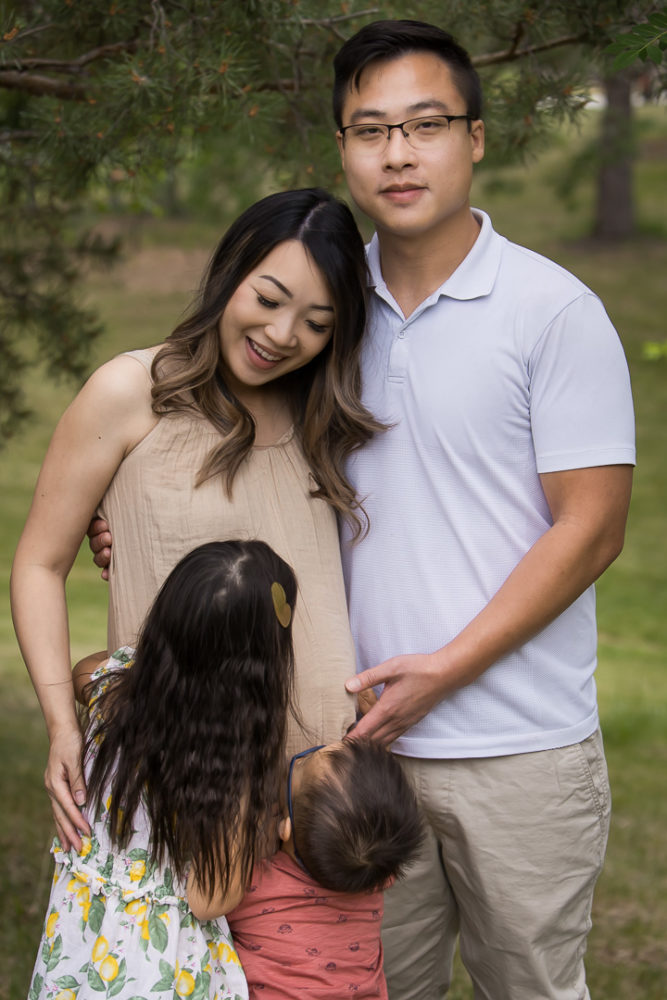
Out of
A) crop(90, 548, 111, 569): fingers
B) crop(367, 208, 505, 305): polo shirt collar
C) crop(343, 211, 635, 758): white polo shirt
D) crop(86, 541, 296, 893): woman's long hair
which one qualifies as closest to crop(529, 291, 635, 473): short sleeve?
crop(343, 211, 635, 758): white polo shirt

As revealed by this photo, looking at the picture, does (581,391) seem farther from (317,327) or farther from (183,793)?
(183,793)

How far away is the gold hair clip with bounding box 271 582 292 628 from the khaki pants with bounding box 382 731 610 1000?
44 cm

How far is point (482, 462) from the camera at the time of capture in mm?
2018

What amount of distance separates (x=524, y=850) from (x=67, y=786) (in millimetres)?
833

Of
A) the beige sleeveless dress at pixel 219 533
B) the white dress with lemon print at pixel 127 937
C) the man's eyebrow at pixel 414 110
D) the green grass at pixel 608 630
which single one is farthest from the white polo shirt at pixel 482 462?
the green grass at pixel 608 630

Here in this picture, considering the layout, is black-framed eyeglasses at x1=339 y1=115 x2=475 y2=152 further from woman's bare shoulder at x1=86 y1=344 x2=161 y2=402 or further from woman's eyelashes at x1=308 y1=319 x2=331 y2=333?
woman's bare shoulder at x1=86 y1=344 x2=161 y2=402

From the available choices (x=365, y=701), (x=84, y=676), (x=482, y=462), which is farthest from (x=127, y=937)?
(x=482, y=462)

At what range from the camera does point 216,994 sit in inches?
71.8

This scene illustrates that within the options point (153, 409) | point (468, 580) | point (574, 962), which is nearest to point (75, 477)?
point (153, 409)

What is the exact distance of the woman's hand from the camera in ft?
6.15

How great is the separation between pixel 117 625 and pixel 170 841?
41 centimetres

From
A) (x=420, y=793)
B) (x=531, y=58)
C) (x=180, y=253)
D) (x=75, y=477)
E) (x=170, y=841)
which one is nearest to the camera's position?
(x=170, y=841)

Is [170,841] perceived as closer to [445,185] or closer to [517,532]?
[517,532]

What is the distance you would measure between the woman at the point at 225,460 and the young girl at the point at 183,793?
131mm
